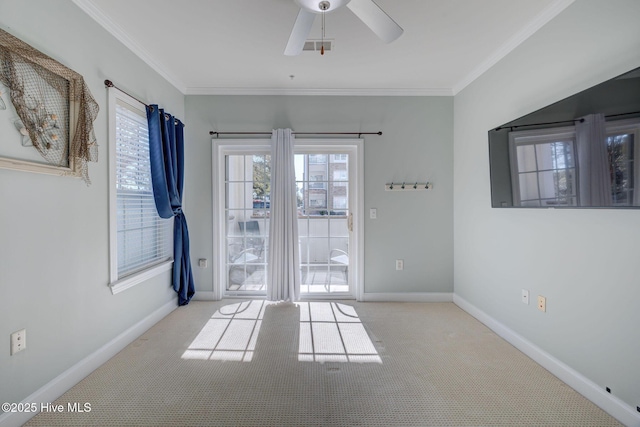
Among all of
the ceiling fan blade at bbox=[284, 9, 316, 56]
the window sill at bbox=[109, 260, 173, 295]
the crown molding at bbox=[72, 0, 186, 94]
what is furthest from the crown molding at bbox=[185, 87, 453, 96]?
the window sill at bbox=[109, 260, 173, 295]

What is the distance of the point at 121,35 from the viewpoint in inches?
82.9

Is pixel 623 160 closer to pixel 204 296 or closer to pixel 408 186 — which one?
pixel 408 186

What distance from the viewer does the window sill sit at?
207 cm

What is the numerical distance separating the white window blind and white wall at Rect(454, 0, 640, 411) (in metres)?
3.22

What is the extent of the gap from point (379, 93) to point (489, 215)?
5.87 ft

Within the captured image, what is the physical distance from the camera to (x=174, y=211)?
9.13ft

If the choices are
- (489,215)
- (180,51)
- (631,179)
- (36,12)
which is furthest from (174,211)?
(631,179)

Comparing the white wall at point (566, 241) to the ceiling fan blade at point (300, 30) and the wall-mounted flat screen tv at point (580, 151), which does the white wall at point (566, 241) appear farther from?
the ceiling fan blade at point (300, 30)

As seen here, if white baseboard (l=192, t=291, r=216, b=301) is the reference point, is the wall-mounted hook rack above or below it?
above

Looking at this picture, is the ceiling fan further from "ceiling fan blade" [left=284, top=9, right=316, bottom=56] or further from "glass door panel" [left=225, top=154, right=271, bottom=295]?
"glass door panel" [left=225, top=154, right=271, bottom=295]

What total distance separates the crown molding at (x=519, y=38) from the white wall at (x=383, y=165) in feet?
1.55

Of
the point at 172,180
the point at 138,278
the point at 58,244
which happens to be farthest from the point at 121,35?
the point at 138,278

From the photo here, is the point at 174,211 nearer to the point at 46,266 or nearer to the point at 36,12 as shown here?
the point at 46,266

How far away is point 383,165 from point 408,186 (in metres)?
0.39
